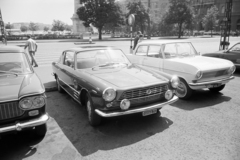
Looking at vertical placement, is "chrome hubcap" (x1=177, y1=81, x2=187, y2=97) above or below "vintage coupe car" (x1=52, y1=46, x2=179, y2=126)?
below

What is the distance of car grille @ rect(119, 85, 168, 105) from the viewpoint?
380 centimetres

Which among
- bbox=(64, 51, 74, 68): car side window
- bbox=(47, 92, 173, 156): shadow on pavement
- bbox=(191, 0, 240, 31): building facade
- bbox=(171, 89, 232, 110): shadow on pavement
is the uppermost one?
bbox=(191, 0, 240, 31): building facade

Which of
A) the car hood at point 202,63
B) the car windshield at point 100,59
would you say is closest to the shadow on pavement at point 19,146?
the car windshield at point 100,59

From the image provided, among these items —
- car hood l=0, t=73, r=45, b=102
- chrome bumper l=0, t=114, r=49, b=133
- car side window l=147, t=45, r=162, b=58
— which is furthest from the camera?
car side window l=147, t=45, r=162, b=58

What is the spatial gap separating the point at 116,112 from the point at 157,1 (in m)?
111

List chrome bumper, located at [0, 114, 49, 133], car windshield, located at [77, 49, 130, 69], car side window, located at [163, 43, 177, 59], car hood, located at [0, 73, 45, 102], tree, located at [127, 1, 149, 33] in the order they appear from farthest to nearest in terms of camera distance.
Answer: tree, located at [127, 1, 149, 33], car side window, located at [163, 43, 177, 59], car windshield, located at [77, 49, 130, 69], car hood, located at [0, 73, 45, 102], chrome bumper, located at [0, 114, 49, 133]

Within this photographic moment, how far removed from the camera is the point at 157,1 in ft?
344

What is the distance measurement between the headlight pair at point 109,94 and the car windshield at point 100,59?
143 centimetres

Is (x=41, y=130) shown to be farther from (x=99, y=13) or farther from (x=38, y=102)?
(x=99, y=13)

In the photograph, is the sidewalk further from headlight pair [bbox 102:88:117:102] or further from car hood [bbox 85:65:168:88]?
headlight pair [bbox 102:88:117:102]

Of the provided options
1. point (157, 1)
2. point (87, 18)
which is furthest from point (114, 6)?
point (157, 1)

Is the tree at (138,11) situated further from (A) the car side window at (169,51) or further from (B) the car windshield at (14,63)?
(B) the car windshield at (14,63)

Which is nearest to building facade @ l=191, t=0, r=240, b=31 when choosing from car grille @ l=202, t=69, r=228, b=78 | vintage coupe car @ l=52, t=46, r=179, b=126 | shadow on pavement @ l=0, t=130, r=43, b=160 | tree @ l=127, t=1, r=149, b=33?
tree @ l=127, t=1, r=149, b=33

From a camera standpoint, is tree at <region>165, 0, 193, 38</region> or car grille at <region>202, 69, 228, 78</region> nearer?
car grille at <region>202, 69, 228, 78</region>
